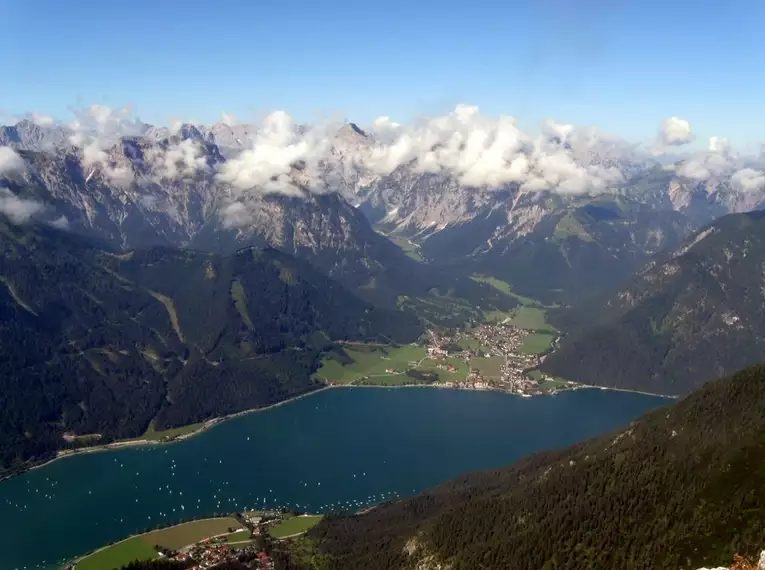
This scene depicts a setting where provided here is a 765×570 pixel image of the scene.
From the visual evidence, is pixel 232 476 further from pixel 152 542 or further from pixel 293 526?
pixel 293 526

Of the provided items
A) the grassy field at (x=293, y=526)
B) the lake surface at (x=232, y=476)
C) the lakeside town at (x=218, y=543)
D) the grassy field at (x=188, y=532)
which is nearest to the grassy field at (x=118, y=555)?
the lakeside town at (x=218, y=543)

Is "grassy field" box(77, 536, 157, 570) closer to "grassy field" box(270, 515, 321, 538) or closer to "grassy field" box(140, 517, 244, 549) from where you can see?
"grassy field" box(140, 517, 244, 549)

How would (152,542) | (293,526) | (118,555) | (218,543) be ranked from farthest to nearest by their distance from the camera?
(293,526), (152,542), (118,555), (218,543)

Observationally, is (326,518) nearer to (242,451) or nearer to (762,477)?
(242,451)

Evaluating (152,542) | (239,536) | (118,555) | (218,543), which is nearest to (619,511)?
(239,536)

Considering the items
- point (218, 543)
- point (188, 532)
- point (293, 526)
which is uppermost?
point (218, 543)

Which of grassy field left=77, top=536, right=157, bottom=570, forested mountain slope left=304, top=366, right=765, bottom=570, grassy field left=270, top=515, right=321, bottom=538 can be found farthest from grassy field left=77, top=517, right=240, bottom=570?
forested mountain slope left=304, top=366, right=765, bottom=570
